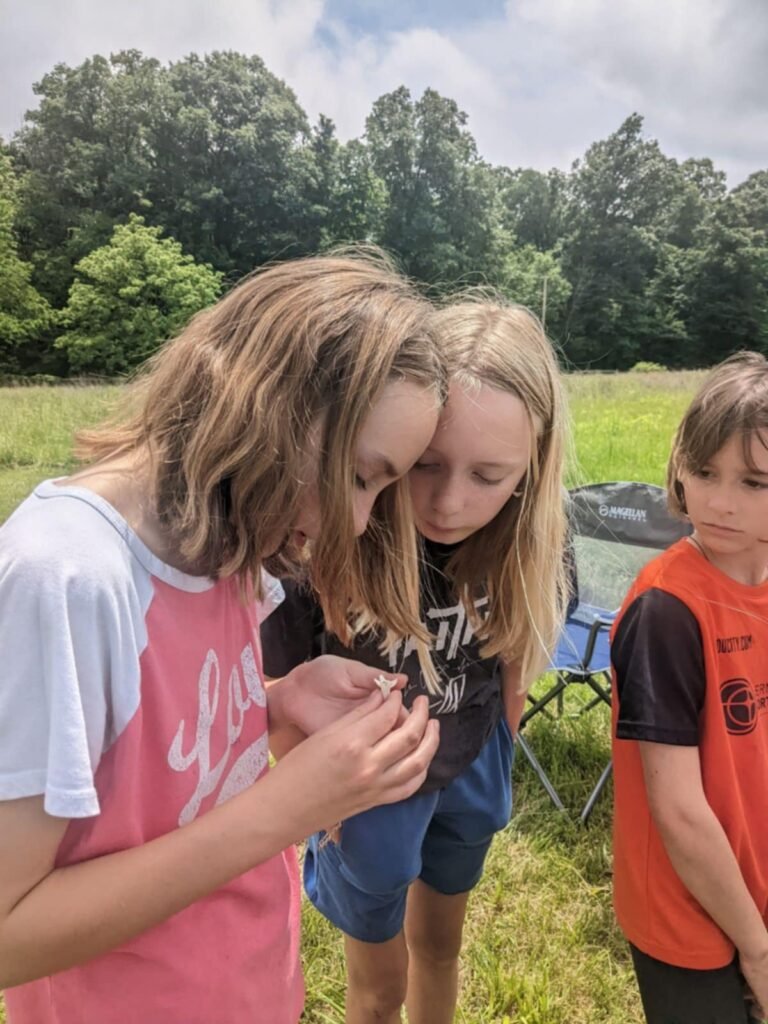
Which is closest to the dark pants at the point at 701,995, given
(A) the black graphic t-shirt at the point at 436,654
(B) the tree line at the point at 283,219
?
(A) the black graphic t-shirt at the point at 436,654

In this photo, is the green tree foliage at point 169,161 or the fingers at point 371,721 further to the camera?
the green tree foliage at point 169,161

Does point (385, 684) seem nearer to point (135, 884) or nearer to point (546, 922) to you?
point (135, 884)

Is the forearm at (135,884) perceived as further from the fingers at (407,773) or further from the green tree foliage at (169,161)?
the green tree foliage at (169,161)

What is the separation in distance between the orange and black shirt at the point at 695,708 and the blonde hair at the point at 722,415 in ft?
0.59

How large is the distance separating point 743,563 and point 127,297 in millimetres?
29247

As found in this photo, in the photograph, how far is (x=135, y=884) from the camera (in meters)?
0.60

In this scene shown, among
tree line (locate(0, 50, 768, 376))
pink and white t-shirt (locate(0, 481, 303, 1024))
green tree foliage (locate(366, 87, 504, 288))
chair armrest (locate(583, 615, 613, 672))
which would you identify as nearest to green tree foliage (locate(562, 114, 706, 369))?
tree line (locate(0, 50, 768, 376))

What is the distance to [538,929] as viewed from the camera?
6.30 ft

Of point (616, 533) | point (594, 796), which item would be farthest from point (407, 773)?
point (616, 533)

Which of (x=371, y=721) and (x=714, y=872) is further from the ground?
(x=371, y=721)

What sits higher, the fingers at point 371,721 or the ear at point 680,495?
the ear at point 680,495

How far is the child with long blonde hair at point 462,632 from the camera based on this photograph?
1081mm

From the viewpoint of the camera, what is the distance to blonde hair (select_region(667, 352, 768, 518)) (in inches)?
44.0

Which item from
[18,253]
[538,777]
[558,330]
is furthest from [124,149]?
[538,777]
